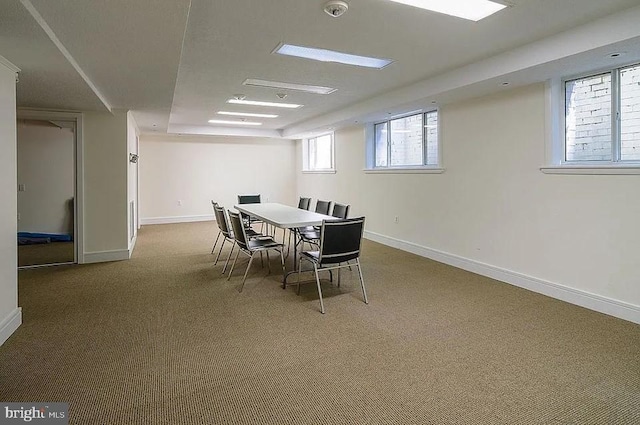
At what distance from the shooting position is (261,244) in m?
4.36

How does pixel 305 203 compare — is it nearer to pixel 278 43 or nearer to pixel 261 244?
pixel 261 244

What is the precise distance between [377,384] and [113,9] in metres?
2.69

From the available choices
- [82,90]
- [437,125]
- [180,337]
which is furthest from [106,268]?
[437,125]

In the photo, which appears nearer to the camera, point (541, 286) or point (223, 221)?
point (541, 286)

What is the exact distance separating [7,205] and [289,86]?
3297 millimetres

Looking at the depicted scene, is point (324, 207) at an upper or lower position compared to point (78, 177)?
lower

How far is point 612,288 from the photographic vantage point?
3.26 meters

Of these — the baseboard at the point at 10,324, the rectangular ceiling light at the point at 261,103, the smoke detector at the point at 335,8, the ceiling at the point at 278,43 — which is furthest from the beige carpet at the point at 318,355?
the rectangular ceiling light at the point at 261,103

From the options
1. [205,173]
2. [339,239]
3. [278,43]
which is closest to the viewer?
[278,43]

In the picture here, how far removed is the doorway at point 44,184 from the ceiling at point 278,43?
8.73 feet

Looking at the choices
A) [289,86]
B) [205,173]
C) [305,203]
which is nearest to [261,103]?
[289,86]

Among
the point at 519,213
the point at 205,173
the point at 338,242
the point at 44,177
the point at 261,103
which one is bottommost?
the point at 338,242

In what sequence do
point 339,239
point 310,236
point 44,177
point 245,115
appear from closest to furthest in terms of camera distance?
1. point 339,239
2. point 310,236
3. point 44,177
4. point 245,115

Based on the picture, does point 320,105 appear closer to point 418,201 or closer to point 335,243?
point 418,201
